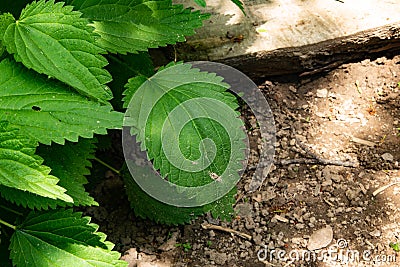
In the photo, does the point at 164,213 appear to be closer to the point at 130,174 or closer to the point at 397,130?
the point at 130,174

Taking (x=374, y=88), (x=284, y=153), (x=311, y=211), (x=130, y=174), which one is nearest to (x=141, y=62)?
(x=130, y=174)

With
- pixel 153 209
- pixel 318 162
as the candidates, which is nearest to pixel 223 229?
pixel 153 209

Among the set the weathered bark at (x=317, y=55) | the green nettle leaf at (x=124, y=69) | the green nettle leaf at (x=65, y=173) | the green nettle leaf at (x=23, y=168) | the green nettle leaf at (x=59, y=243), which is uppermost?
the green nettle leaf at (x=23, y=168)

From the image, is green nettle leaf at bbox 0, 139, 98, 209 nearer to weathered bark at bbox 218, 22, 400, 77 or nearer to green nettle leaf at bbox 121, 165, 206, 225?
green nettle leaf at bbox 121, 165, 206, 225

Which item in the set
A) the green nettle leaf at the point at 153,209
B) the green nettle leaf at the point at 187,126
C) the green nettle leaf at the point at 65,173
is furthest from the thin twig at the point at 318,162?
the green nettle leaf at the point at 65,173

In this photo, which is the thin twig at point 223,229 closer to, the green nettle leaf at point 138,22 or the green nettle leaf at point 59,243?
the green nettle leaf at point 59,243

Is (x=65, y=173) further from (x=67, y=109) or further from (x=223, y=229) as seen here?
(x=223, y=229)

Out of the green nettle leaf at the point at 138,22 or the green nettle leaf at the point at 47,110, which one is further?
the green nettle leaf at the point at 138,22
